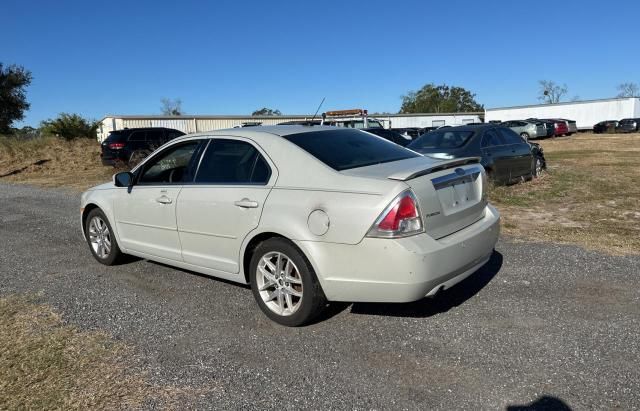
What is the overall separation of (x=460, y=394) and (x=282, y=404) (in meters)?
1.02

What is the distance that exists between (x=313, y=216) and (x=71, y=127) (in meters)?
38.1

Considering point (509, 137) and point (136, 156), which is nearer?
point (509, 137)

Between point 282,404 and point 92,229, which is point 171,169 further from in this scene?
point 282,404

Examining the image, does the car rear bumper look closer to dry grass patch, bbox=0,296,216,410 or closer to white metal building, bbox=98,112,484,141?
dry grass patch, bbox=0,296,216,410

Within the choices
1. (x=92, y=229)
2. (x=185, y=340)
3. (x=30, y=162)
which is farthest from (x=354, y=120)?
(x=185, y=340)

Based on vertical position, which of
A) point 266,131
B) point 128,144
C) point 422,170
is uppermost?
point 128,144

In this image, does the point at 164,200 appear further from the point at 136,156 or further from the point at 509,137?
the point at 136,156

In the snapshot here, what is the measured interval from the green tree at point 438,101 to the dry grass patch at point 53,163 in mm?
77148

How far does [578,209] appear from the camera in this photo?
26.7 feet

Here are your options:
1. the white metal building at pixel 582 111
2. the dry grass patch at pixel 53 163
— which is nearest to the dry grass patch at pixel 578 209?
the dry grass patch at pixel 53 163

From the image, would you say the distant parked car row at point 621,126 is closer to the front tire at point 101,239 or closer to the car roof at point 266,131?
the car roof at point 266,131

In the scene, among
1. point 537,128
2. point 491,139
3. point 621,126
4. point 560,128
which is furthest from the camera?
point 621,126

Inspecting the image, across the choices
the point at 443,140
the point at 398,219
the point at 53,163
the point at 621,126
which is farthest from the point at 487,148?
the point at 621,126

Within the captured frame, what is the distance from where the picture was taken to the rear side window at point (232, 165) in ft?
13.3
